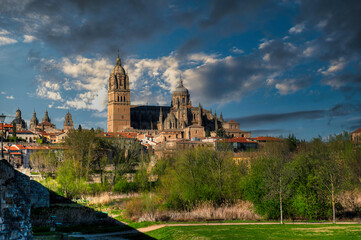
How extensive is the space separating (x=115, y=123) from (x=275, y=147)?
74.9m

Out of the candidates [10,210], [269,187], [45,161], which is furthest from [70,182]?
[10,210]

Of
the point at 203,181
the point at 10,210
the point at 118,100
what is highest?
the point at 118,100

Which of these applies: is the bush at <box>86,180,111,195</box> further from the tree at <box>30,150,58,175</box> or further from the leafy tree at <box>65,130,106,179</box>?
the tree at <box>30,150,58,175</box>

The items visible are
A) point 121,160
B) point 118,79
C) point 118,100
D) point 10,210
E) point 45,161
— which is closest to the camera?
point 10,210

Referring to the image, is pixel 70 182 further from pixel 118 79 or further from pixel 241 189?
pixel 118 79

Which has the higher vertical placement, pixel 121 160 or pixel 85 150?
pixel 85 150

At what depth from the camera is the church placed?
11981cm

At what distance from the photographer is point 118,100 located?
439 ft

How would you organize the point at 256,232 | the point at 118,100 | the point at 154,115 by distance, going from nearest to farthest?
1. the point at 256,232
2. the point at 118,100
3. the point at 154,115

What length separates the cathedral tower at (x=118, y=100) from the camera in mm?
131125

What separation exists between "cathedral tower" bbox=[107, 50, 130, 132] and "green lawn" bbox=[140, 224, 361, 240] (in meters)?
110

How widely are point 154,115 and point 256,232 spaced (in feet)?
384

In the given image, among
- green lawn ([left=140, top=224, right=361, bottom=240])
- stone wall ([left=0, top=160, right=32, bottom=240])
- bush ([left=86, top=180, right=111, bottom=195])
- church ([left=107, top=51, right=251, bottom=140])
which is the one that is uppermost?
church ([left=107, top=51, right=251, bottom=140])

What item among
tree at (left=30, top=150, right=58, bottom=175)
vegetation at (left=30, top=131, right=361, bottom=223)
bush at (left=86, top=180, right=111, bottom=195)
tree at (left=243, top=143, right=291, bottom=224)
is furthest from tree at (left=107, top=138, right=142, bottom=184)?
tree at (left=243, top=143, right=291, bottom=224)
